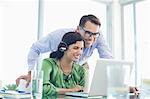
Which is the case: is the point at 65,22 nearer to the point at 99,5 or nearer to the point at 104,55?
the point at 99,5

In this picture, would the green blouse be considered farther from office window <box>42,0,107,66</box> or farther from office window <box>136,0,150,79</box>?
office window <box>136,0,150,79</box>

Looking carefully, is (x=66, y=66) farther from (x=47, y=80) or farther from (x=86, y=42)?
(x=86, y=42)

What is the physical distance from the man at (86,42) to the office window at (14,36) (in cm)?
87

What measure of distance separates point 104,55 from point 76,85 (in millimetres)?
804

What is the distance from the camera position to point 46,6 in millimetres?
A: 3596

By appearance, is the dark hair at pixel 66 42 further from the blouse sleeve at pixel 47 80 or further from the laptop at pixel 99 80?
the laptop at pixel 99 80

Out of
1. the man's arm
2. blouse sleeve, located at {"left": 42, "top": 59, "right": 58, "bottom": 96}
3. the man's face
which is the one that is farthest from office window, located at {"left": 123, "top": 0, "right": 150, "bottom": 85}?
blouse sleeve, located at {"left": 42, "top": 59, "right": 58, "bottom": 96}

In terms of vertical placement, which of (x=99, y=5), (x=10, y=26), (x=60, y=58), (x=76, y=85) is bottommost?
(x=76, y=85)

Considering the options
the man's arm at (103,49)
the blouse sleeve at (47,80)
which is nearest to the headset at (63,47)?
the blouse sleeve at (47,80)

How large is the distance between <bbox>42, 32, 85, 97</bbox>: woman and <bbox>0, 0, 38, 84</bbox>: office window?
135 centimetres

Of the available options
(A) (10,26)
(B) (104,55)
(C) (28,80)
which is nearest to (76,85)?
(C) (28,80)

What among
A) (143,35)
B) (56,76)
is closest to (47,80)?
(56,76)

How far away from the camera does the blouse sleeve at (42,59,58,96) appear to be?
163 centimetres

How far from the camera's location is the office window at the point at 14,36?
3.10 meters
